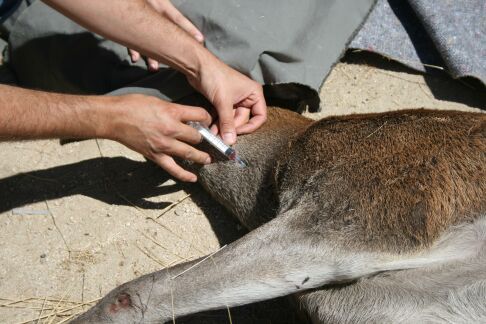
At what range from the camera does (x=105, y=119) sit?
3152 millimetres

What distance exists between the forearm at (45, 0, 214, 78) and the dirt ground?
875 mm

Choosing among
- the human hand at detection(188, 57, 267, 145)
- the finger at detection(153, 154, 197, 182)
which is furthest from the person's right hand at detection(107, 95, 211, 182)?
the human hand at detection(188, 57, 267, 145)

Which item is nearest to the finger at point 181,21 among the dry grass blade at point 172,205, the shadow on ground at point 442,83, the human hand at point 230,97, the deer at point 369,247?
the human hand at point 230,97

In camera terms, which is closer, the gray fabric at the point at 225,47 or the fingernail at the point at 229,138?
the fingernail at the point at 229,138

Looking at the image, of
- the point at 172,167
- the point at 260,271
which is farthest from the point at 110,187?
the point at 260,271

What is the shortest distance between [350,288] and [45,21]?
8.47 feet

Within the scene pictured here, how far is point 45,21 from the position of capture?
4086 millimetres

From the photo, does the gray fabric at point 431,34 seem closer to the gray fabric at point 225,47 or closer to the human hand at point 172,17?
the gray fabric at point 225,47

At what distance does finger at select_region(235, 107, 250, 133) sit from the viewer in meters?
3.58

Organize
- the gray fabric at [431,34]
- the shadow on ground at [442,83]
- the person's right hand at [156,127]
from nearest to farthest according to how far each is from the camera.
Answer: the person's right hand at [156,127] < the gray fabric at [431,34] < the shadow on ground at [442,83]

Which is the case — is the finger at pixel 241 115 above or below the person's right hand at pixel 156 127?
above

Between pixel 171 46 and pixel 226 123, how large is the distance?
51 centimetres

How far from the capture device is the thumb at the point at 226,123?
3379 mm

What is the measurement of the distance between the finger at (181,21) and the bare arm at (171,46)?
0.29 metres
